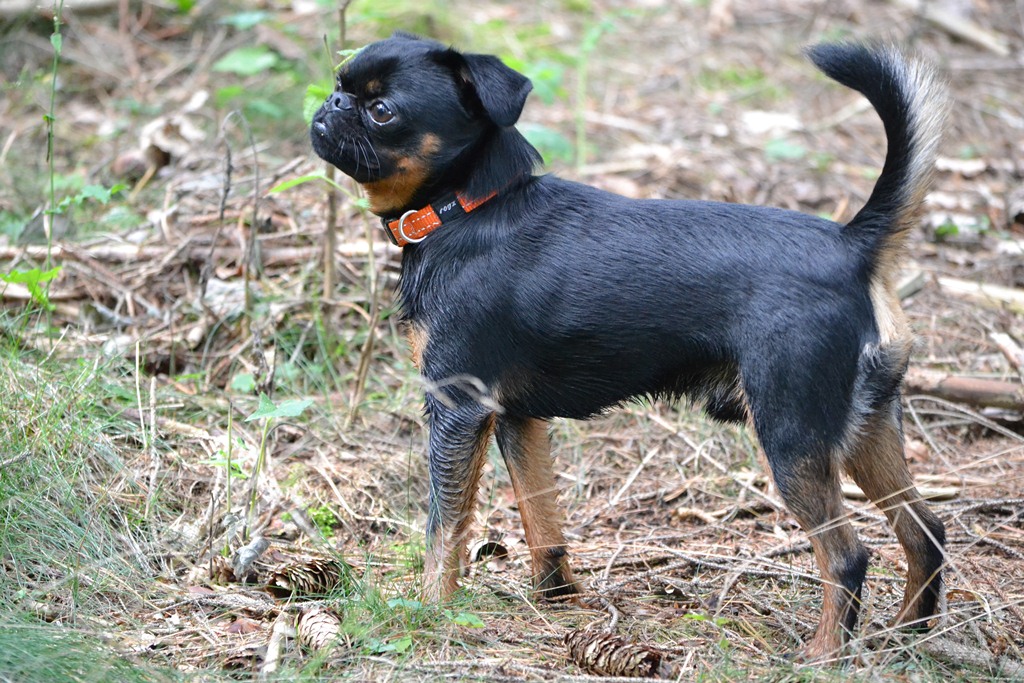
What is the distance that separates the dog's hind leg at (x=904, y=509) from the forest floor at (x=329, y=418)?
0.17 metres

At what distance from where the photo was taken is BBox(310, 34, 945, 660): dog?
3590mm

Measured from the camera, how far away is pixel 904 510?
3.94 meters

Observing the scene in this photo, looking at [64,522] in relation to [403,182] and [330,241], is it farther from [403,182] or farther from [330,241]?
[330,241]

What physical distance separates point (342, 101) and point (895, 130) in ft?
6.95

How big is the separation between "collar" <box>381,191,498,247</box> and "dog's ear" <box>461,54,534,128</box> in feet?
1.17

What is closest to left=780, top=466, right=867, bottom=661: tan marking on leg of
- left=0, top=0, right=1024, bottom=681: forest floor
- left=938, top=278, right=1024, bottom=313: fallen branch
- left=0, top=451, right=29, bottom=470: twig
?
left=0, top=0, right=1024, bottom=681: forest floor

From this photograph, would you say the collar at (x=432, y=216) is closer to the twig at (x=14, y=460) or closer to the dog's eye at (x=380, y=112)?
the dog's eye at (x=380, y=112)

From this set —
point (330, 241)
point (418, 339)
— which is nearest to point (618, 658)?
point (418, 339)

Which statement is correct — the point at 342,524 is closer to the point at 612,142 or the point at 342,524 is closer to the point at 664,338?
the point at 664,338

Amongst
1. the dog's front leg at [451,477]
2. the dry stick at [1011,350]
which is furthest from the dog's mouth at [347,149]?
the dry stick at [1011,350]

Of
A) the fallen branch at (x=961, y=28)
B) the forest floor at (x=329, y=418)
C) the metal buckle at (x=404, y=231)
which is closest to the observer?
the forest floor at (x=329, y=418)

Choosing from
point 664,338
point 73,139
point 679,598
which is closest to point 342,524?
point 679,598

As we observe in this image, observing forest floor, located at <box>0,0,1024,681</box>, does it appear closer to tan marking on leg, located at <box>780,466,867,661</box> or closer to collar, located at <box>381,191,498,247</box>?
tan marking on leg, located at <box>780,466,867,661</box>

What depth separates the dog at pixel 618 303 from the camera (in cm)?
359
